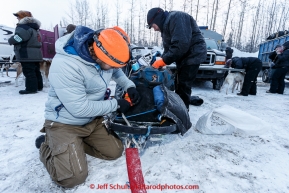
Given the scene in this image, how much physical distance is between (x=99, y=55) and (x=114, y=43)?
0.16 metres

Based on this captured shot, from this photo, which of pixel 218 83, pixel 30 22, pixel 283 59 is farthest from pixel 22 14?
pixel 283 59

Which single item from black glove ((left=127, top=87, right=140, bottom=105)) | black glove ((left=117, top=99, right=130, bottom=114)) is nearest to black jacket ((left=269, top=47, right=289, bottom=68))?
black glove ((left=127, top=87, right=140, bottom=105))

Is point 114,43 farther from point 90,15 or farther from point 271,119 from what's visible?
point 90,15

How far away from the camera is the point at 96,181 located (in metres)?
1.51

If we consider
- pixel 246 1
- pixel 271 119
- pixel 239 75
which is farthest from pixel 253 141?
pixel 246 1

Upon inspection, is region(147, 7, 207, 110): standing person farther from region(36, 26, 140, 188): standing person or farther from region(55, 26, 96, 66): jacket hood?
region(55, 26, 96, 66): jacket hood

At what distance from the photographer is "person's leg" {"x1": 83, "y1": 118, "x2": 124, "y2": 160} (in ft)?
5.96

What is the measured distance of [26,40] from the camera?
402 cm

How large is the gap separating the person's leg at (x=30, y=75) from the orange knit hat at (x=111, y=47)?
3.67 metres

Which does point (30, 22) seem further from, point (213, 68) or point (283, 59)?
point (283, 59)

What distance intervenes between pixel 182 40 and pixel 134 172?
70.5 inches

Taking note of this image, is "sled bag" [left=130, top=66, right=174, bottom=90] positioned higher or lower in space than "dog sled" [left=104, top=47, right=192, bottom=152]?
higher

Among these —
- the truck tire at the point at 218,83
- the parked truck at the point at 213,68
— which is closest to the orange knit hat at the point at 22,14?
the parked truck at the point at 213,68

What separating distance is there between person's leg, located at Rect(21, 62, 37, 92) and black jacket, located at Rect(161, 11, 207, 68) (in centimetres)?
335
